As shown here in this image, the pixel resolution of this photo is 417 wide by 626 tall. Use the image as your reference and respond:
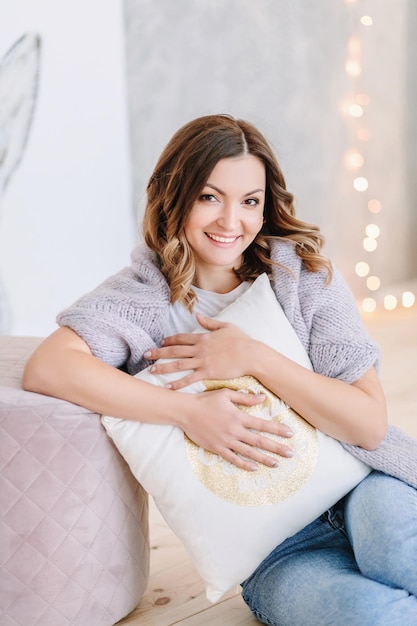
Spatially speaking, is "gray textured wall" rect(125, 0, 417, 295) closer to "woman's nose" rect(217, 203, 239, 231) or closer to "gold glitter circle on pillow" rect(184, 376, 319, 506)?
"woman's nose" rect(217, 203, 239, 231)

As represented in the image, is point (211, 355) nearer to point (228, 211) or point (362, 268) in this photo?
point (228, 211)

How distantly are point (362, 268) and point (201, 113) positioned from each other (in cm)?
108

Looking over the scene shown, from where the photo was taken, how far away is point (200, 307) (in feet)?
4.74

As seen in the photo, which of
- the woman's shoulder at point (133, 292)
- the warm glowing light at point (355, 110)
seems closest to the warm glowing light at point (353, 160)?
the warm glowing light at point (355, 110)

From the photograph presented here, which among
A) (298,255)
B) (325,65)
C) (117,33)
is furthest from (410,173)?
(298,255)

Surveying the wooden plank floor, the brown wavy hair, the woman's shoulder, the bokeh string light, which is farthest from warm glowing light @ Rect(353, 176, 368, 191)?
the woman's shoulder

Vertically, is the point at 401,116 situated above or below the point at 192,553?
above

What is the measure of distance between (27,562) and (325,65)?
2.72 m

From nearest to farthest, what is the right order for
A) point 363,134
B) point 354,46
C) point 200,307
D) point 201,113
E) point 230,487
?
point 230,487, point 200,307, point 201,113, point 354,46, point 363,134

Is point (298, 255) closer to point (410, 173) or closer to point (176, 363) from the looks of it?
point (176, 363)

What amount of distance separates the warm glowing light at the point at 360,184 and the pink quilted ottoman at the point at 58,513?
2.59 metres

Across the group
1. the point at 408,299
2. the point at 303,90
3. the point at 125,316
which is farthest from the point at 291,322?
the point at 408,299

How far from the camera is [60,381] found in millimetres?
1257

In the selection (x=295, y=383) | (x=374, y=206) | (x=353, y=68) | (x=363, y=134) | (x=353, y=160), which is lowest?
(x=374, y=206)
